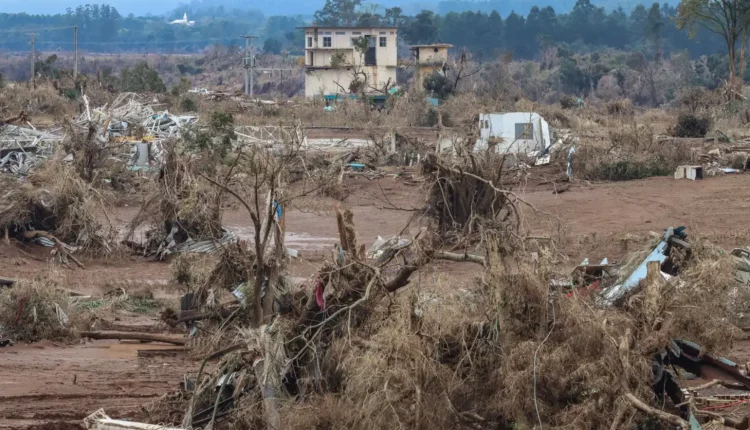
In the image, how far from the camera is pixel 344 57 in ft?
200

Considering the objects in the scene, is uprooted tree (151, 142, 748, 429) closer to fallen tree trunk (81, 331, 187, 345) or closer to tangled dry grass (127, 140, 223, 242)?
fallen tree trunk (81, 331, 187, 345)

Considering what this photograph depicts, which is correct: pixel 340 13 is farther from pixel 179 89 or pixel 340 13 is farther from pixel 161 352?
pixel 161 352

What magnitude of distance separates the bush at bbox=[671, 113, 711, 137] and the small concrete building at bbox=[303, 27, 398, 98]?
29935mm

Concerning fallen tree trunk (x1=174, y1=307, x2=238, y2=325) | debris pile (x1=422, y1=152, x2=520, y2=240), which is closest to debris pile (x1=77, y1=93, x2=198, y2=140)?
debris pile (x1=422, y1=152, x2=520, y2=240)

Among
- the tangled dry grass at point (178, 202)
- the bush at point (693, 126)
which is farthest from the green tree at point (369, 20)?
the tangled dry grass at point (178, 202)

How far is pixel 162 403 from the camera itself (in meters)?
9.55

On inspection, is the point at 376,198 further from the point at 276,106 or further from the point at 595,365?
the point at 276,106

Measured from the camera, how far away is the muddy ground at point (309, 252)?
1040 cm

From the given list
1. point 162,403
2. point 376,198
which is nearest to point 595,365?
point 162,403

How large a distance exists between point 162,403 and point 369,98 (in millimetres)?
39455

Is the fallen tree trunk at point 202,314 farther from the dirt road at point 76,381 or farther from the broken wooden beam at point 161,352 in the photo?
the broken wooden beam at point 161,352

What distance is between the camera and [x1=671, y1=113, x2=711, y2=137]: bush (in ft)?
107

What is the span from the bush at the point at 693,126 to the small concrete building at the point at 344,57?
29935mm

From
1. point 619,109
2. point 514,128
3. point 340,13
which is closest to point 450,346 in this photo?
point 514,128
